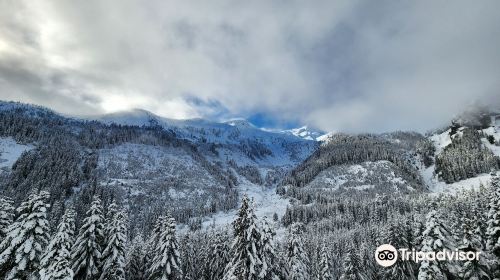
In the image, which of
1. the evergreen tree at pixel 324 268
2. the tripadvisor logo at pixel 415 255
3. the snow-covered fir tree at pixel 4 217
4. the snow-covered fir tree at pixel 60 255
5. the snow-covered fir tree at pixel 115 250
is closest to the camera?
the tripadvisor logo at pixel 415 255

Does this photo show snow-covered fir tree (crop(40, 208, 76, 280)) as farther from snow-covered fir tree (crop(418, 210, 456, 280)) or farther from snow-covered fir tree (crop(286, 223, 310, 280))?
snow-covered fir tree (crop(418, 210, 456, 280))

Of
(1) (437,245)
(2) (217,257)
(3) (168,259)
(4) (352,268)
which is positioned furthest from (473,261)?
(2) (217,257)

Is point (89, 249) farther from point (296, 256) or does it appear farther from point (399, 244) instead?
point (399, 244)

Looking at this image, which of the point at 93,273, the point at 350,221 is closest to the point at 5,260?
the point at 93,273

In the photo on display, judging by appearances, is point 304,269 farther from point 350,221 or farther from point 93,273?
point 350,221

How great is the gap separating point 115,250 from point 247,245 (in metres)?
19.3

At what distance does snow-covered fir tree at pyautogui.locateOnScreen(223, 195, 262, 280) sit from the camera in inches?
1088

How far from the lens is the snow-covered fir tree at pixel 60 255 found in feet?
101

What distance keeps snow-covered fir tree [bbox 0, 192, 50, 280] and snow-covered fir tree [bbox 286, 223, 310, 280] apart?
2853 centimetres

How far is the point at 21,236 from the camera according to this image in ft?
107

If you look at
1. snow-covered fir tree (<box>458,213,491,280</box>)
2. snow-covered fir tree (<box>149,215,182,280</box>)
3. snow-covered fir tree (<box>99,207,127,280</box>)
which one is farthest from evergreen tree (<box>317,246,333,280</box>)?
snow-covered fir tree (<box>99,207,127,280</box>)

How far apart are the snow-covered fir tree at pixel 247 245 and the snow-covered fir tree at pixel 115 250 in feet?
56.7

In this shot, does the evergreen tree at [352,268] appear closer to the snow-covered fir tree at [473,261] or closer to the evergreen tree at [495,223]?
the snow-covered fir tree at [473,261]

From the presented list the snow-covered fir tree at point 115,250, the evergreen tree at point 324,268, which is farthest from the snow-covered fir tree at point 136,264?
the evergreen tree at point 324,268
